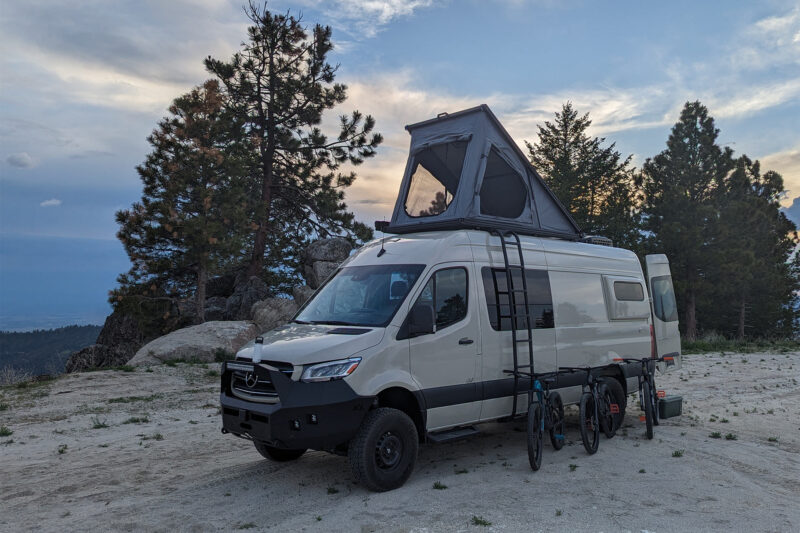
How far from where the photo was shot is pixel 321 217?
28.1m

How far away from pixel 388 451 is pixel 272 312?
53.9ft

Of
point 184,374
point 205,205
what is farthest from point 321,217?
point 184,374

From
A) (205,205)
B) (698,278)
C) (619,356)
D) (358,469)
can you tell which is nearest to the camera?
(358,469)

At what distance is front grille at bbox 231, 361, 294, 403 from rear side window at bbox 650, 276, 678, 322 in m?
7.65

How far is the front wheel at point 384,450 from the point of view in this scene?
5.83 meters

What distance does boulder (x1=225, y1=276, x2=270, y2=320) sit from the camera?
2452 centimetres

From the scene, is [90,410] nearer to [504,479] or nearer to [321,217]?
[504,479]

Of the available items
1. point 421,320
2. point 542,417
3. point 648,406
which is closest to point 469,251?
point 421,320

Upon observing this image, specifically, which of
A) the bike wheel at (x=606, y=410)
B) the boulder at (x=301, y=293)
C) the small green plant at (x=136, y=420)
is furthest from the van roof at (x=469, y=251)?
the boulder at (x=301, y=293)

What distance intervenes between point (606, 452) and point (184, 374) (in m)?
10.9

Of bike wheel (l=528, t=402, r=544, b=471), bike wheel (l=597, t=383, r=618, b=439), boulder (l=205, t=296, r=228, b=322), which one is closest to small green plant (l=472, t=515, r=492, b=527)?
bike wheel (l=528, t=402, r=544, b=471)

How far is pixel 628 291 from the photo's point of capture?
9.81m

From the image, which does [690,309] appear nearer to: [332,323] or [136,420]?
[136,420]

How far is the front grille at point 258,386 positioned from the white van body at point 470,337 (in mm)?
26
